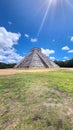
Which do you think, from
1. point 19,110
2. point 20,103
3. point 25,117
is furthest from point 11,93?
point 25,117

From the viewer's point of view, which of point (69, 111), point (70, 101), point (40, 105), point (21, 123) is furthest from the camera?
point (70, 101)

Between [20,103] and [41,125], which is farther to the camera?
[20,103]

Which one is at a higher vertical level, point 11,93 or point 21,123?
point 11,93

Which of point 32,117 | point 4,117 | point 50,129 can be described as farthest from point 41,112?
point 4,117

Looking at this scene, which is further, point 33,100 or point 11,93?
point 11,93

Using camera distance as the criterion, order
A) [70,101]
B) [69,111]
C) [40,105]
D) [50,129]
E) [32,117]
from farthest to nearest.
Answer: [70,101] < [40,105] < [69,111] < [32,117] < [50,129]

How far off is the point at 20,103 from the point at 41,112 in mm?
1191

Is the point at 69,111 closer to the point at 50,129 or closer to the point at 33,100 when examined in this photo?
the point at 50,129

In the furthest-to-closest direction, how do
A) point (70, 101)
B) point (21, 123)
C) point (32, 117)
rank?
point (70, 101)
point (32, 117)
point (21, 123)

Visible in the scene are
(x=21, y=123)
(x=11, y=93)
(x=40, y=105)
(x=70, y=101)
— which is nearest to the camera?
(x=21, y=123)

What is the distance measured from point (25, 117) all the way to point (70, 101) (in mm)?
2356

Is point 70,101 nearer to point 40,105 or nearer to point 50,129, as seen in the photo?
point 40,105

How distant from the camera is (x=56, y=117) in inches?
179

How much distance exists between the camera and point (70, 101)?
18.9 ft
